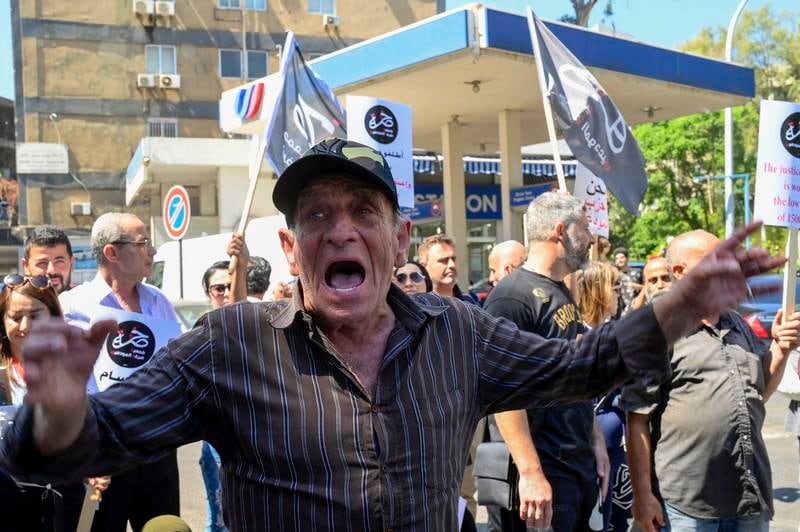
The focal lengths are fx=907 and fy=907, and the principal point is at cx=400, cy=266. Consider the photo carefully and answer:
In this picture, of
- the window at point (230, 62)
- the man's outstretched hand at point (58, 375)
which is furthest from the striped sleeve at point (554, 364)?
the window at point (230, 62)

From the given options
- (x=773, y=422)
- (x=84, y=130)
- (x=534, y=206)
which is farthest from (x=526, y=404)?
(x=84, y=130)

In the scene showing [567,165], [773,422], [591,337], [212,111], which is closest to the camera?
[591,337]

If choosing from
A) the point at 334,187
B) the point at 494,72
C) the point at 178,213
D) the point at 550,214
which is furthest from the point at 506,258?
the point at 494,72

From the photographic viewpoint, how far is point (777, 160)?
16.5 ft

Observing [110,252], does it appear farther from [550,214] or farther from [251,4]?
[251,4]

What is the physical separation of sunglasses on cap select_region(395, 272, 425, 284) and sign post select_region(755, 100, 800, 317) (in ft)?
8.21

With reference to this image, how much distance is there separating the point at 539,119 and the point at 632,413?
13487 millimetres

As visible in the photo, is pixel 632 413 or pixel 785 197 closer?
pixel 632 413

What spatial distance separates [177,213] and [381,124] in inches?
157

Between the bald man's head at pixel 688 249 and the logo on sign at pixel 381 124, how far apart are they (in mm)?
4071

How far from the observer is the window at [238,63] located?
41969 mm

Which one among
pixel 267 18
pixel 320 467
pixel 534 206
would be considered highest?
pixel 267 18

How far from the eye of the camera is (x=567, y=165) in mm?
23016

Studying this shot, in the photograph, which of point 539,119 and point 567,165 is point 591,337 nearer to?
point 539,119
